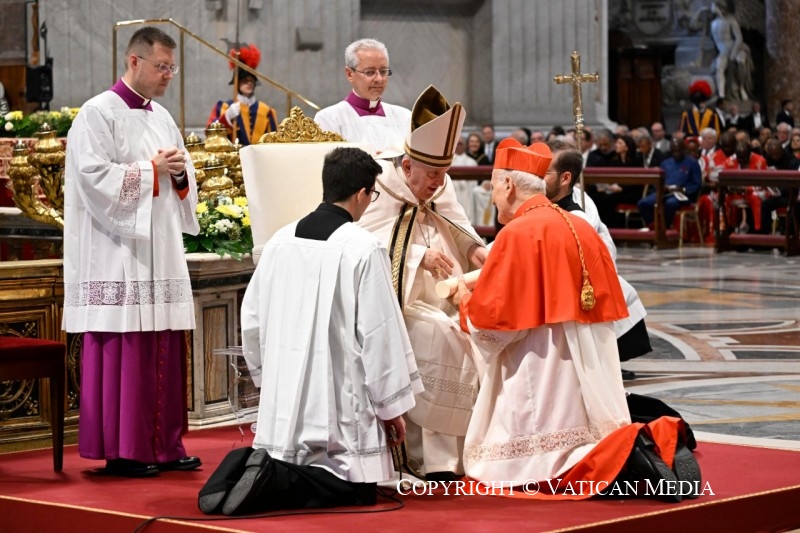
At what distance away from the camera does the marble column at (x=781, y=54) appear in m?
26.4

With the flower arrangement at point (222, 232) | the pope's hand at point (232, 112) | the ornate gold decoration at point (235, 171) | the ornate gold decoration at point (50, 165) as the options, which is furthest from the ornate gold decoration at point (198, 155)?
the pope's hand at point (232, 112)

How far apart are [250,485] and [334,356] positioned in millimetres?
532

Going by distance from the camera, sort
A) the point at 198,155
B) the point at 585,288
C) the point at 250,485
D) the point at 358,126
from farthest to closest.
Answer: the point at 198,155 → the point at 358,126 → the point at 585,288 → the point at 250,485

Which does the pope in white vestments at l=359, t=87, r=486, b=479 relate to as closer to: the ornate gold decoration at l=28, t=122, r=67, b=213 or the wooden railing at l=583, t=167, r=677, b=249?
the ornate gold decoration at l=28, t=122, r=67, b=213

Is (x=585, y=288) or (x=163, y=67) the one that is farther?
(x=163, y=67)

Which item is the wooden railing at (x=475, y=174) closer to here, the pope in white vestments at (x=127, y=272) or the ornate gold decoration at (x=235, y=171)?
the ornate gold decoration at (x=235, y=171)

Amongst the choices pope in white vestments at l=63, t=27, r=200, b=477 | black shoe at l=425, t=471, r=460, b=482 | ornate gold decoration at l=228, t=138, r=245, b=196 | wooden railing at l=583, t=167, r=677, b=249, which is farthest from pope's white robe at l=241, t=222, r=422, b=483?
wooden railing at l=583, t=167, r=677, b=249

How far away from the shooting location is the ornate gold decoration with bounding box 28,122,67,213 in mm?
7580

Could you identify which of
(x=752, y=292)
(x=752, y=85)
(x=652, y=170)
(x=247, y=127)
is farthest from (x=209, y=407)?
(x=752, y=85)

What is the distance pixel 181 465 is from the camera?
5.94 m

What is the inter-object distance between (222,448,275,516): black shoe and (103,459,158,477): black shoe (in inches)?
39.4

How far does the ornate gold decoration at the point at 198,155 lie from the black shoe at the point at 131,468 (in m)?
2.55

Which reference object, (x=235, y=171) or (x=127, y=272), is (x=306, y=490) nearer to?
(x=127, y=272)

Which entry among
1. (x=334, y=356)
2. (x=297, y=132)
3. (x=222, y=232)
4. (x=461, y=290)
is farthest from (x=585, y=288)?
(x=222, y=232)
